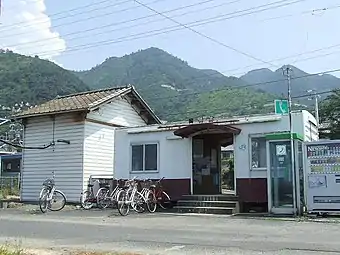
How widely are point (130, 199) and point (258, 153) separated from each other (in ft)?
17.1

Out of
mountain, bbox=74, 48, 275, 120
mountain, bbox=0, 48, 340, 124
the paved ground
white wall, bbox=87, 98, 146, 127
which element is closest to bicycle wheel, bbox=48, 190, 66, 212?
white wall, bbox=87, 98, 146, 127

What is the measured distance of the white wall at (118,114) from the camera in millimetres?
25094

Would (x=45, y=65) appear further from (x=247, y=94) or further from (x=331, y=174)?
→ (x=331, y=174)

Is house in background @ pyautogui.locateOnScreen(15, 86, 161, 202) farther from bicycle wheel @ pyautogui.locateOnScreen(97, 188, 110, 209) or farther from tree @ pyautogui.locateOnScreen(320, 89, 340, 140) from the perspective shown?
tree @ pyautogui.locateOnScreen(320, 89, 340, 140)

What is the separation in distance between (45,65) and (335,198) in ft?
153

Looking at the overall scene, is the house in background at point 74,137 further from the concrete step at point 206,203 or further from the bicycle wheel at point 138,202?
the concrete step at point 206,203

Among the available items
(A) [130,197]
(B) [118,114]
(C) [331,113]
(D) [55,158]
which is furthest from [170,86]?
(A) [130,197]

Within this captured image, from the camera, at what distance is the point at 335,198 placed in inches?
647

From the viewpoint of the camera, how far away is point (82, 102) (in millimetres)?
24859

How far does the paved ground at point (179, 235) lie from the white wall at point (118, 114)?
8.79 meters

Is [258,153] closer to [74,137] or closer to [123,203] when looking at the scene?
[123,203]

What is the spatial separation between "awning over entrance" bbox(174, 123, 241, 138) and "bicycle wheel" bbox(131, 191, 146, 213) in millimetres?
3053

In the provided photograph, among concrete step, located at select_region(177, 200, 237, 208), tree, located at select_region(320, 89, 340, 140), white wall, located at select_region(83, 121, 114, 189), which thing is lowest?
concrete step, located at select_region(177, 200, 237, 208)

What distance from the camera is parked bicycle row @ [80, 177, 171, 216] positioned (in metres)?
19.1
